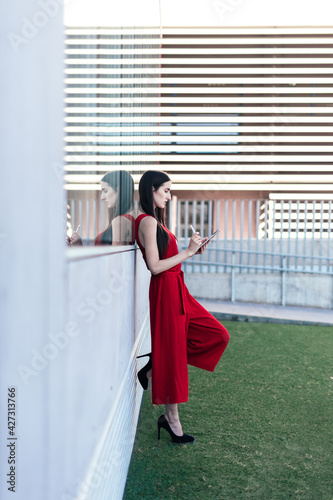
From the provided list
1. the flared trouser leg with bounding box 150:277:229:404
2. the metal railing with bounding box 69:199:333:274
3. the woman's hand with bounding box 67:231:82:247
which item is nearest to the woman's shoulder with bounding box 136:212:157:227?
the flared trouser leg with bounding box 150:277:229:404

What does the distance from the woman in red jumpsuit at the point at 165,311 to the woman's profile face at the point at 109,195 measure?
0.51m

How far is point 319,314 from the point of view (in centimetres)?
646

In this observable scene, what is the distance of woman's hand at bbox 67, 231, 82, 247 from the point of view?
3.33 ft

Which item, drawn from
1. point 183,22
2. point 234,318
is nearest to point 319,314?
point 234,318

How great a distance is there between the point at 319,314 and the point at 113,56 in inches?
220

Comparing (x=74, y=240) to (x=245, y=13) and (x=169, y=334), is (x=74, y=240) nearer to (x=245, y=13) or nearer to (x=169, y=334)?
(x=169, y=334)

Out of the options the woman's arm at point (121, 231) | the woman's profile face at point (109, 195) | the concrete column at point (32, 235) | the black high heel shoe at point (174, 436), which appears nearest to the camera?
the concrete column at point (32, 235)

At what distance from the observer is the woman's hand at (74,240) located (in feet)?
3.33

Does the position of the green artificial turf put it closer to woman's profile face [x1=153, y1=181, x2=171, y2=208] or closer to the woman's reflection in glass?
the woman's reflection in glass

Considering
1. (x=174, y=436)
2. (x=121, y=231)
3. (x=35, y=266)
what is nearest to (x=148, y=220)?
(x=121, y=231)

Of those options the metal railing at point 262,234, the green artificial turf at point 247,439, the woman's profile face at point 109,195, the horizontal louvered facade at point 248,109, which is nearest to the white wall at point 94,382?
the woman's profile face at point 109,195

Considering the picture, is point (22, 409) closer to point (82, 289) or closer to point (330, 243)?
point (82, 289)

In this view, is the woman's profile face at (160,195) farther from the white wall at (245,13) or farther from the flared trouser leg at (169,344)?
the white wall at (245,13)

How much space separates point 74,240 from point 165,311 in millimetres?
1232
